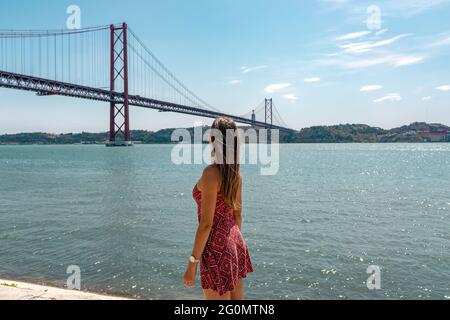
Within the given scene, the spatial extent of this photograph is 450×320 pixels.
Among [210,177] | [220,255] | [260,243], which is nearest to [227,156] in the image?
[210,177]

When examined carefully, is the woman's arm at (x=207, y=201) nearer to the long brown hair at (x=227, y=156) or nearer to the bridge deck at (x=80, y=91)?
the long brown hair at (x=227, y=156)

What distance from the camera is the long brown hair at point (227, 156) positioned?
241 centimetres

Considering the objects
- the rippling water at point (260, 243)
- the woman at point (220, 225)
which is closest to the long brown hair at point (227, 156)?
the woman at point (220, 225)

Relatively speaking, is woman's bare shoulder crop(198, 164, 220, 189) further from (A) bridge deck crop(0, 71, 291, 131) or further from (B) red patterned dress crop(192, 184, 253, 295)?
(A) bridge deck crop(0, 71, 291, 131)

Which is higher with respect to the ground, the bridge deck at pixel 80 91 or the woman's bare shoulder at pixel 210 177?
the bridge deck at pixel 80 91

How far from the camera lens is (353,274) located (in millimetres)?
7418

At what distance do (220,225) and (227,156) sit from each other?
474mm

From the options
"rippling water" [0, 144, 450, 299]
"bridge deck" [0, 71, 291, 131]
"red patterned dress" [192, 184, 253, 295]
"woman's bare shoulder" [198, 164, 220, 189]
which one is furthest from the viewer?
"bridge deck" [0, 71, 291, 131]

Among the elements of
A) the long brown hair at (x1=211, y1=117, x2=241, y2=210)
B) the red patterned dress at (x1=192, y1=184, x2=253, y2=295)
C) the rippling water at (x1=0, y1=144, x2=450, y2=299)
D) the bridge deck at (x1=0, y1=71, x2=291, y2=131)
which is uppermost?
the bridge deck at (x1=0, y1=71, x2=291, y2=131)

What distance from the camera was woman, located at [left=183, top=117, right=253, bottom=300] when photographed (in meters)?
2.40

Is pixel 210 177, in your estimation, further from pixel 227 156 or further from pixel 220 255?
pixel 220 255

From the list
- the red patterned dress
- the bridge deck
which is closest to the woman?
the red patterned dress
